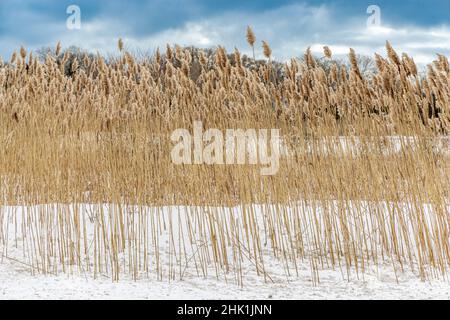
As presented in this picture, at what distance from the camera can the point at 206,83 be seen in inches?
111

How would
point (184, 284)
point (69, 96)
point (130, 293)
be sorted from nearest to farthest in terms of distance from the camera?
point (130, 293), point (184, 284), point (69, 96)

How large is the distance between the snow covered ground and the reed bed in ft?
0.22

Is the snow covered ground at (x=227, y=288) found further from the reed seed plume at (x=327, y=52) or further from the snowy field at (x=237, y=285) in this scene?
the reed seed plume at (x=327, y=52)

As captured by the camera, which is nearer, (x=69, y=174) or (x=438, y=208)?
(x=438, y=208)

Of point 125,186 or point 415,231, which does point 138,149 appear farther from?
point 415,231

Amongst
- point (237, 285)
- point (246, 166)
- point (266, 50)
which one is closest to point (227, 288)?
point (237, 285)

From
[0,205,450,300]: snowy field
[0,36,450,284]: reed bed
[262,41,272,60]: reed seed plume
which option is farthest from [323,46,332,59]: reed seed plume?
[0,205,450,300]: snowy field

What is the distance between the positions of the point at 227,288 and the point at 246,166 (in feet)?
2.22

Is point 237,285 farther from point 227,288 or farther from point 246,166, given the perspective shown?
point 246,166

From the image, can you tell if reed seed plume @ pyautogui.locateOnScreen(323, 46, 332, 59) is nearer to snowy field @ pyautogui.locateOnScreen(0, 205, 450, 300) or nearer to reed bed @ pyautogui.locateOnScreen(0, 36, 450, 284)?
reed bed @ pyautogui.locateOnScreen(0, 36, 450, 284)

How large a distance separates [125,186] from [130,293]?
657 millimetres

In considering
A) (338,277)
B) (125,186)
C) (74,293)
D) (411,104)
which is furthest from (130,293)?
(411,104)

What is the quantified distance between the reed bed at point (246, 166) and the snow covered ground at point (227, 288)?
0.22 ft

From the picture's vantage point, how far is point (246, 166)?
111 inches
